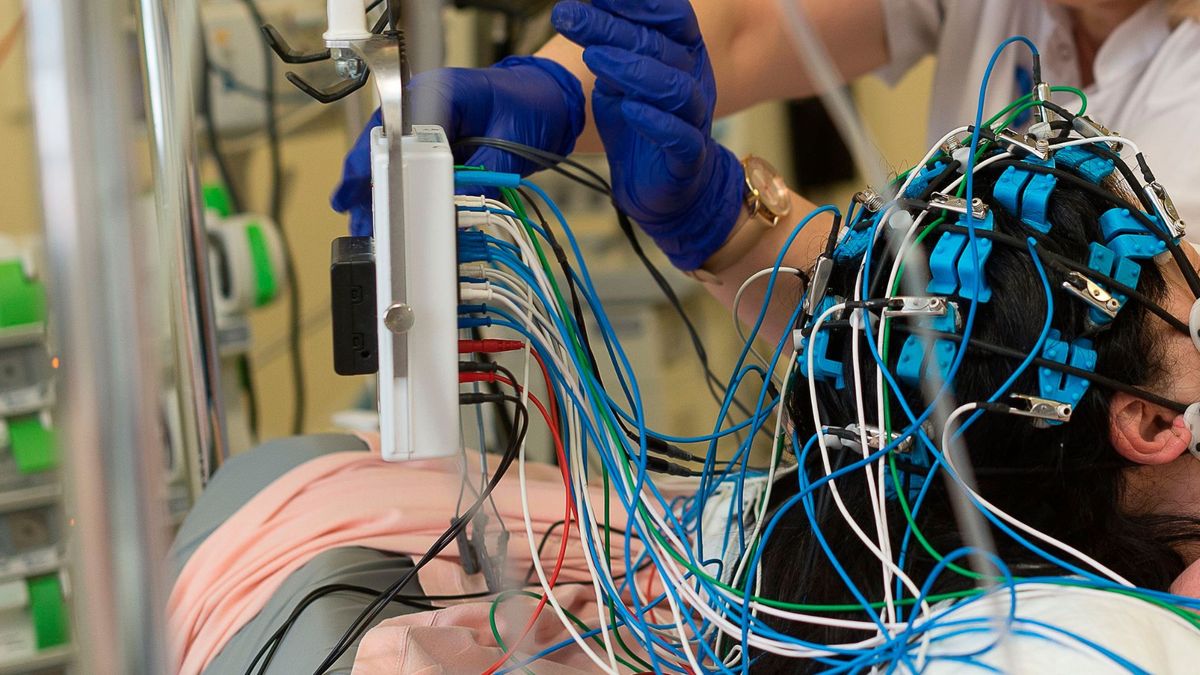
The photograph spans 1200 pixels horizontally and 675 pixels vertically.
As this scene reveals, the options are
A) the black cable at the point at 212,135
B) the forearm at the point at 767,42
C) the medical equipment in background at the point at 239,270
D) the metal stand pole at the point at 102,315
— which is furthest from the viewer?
the black cable at the point at 212,135

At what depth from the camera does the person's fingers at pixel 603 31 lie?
3.02 ft

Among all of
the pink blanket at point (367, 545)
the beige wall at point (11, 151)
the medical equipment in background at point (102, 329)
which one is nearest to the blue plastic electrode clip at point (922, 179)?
the pink blanket at point (367, 545)

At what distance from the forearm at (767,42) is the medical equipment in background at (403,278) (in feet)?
2.12

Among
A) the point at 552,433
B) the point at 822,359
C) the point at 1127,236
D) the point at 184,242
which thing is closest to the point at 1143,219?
the point at 1127,236

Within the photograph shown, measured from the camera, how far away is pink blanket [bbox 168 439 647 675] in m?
0.96

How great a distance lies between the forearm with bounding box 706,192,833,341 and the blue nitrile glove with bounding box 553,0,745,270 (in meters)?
0.06

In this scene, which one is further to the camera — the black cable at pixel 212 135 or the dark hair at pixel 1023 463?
the black cable at pixel 212 135

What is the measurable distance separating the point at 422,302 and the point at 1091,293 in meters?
0.46

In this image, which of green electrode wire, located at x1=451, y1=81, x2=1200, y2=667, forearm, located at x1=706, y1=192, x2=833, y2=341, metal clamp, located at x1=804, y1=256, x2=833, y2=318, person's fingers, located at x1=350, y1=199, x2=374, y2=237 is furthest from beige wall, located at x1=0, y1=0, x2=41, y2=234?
metal clamp, located at x1=804, y1=256, x2=833, y2=318

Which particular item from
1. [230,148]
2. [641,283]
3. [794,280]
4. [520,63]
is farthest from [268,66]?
[794,280]

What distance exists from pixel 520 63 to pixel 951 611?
2.13 ft

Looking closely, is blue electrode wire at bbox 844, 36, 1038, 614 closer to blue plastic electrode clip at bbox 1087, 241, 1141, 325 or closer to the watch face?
blue plastic electrode clip at bbox 1087, 241, 1141, 325

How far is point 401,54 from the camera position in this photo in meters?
0.70

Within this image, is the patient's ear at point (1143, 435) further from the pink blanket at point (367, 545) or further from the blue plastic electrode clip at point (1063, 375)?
the pink blanket at point (367, 545)
